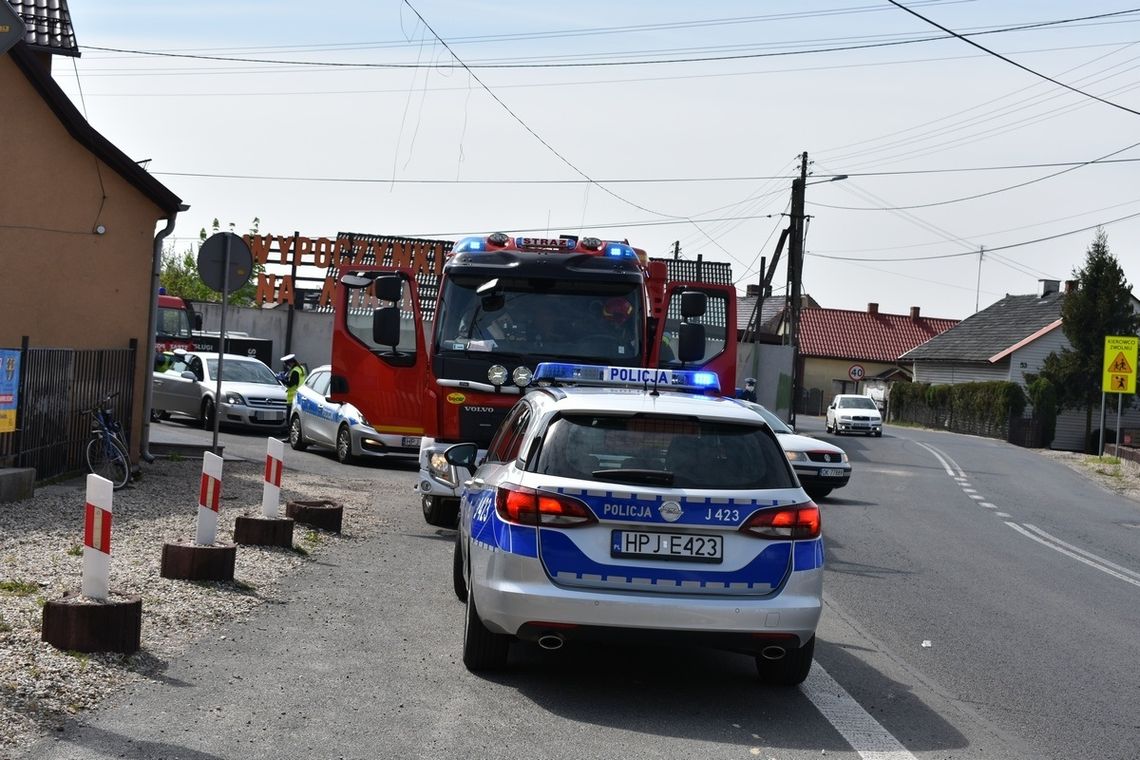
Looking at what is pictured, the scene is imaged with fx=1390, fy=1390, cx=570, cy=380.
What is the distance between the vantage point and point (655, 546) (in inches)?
271

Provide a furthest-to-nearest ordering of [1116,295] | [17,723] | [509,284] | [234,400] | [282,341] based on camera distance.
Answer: [1116,295] → [282,341] → [234,400] → [509,284] → [17,723]

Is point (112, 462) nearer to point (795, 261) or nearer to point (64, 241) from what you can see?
point (64, 241)

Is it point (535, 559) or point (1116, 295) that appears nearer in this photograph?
point (535, 559)

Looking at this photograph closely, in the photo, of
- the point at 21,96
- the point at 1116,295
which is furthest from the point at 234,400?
the point at 1116,295

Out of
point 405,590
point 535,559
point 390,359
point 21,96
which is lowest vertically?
point 405,590

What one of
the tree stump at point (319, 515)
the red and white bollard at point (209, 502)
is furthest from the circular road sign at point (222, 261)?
the red and white bollard at point (209, 502)

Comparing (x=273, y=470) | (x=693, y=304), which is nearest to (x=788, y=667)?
(x=273, y=470)

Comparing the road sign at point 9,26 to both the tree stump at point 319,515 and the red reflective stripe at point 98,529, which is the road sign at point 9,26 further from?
the tree stump at point 319,515

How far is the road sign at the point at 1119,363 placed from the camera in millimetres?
39250

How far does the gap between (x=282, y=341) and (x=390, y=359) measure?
107ft

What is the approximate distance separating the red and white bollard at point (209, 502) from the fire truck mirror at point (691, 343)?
4861 millimetres

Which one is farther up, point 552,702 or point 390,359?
point 390,359

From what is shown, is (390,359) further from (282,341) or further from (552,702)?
(282,341)

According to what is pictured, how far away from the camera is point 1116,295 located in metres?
62.2
